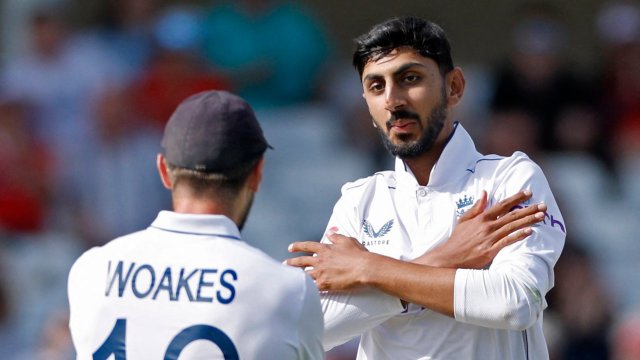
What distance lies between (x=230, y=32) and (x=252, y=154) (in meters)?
7.71

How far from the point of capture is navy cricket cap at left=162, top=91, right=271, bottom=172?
3.70 meters

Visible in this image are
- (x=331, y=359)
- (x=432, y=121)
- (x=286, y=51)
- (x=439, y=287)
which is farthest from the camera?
(x=286, y=51)

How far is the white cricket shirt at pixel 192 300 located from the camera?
3582 millimetres

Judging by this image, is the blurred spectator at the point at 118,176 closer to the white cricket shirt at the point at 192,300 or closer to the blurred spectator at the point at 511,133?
the blurred spectator at the point at 511,133

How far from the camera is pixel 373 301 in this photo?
4.33 m

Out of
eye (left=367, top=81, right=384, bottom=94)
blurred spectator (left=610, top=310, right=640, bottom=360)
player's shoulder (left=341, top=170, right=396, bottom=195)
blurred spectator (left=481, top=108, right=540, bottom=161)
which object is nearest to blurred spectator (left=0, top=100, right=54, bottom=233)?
blurred spectator (left=481, top=108, right=540, bottom=161)

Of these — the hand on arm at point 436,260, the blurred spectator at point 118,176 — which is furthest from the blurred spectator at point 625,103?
the hand on arm at point 436,260

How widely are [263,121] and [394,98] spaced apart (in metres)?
6.95

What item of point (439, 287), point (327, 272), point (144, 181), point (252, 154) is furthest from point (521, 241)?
point (144, 181)

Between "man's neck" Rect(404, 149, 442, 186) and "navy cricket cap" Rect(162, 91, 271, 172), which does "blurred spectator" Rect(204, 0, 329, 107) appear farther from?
"navy cricket cap" Rect(162, 91, 271, 172)

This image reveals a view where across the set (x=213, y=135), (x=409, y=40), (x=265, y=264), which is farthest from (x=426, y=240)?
(x=213, y=135)

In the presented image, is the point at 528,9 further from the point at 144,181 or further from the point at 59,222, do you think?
the point at 59,222

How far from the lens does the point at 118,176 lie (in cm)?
1062

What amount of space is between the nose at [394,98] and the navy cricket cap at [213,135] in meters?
0.83
